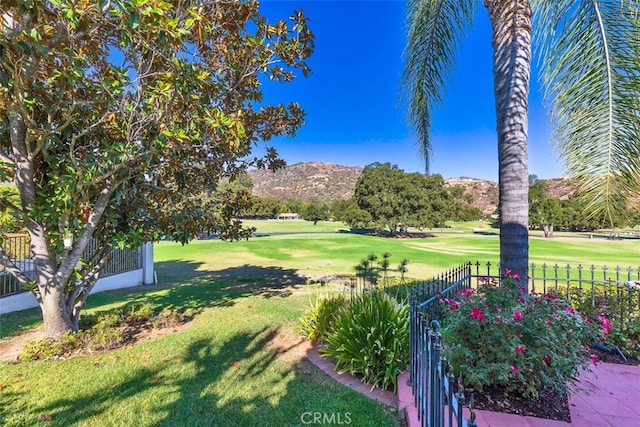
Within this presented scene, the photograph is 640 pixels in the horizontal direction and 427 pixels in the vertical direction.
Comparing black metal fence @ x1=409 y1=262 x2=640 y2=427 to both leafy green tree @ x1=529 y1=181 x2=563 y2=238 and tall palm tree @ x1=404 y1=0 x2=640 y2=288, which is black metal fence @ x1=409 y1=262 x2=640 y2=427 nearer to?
tall palm tree @ x1=404 y1=0 x2=640 y2=288

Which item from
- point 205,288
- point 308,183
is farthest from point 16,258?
point 308,183

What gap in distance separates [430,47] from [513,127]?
114 inches

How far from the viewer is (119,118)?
191 inches

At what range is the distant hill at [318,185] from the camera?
318 ft

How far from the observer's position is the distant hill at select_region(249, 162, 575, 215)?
318 ft

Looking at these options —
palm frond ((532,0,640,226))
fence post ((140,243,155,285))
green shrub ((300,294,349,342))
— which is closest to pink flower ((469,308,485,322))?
green shrub ((300,294,349,342))

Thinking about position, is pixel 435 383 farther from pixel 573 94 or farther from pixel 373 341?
pixel 573 94

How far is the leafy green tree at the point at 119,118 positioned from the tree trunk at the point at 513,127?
3.05 metres

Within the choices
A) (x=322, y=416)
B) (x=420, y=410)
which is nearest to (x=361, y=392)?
(x=322, y=416)

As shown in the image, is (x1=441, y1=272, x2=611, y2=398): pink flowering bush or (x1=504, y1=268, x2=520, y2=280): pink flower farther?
(x1=504, y1=268, x2=520, y2=280): pink flower

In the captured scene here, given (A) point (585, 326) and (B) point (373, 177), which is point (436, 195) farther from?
(A) point (585, 326)

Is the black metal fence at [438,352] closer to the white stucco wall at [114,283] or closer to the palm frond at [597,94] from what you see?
the palm frond at [597,94]

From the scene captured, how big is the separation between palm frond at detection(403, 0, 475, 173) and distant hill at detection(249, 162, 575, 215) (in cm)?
8793

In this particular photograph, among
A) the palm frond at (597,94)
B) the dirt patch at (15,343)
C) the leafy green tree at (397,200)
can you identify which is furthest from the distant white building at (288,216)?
the palm frond at (597,94)
